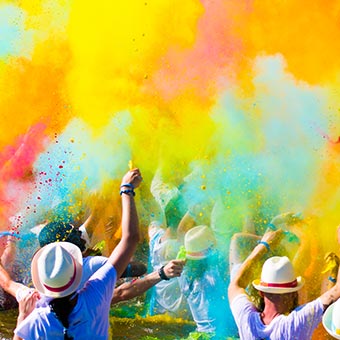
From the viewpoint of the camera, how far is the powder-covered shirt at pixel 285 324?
3191 mm

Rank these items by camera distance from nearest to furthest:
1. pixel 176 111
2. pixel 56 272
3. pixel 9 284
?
1. pixel 56 272
2. pixel 9 284
3. pixel 176 111

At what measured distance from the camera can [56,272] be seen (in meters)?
3.03

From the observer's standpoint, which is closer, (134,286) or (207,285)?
(134,286)

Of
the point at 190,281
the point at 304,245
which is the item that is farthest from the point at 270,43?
the point at 190,281

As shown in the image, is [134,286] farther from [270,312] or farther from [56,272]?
[56,272]

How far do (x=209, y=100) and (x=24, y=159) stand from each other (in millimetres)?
1935

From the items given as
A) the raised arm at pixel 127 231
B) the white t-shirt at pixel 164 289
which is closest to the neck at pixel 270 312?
the raised arm at pixel 127 231

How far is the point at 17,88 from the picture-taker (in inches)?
261

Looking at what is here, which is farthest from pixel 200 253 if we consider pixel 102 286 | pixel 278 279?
pixel 102 286

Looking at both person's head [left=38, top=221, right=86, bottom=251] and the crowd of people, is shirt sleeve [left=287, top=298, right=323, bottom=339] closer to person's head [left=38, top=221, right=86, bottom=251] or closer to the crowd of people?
the crowd of people

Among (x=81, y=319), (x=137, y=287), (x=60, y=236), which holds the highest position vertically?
(x=60, y=236)

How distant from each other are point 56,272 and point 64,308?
15 centimetres

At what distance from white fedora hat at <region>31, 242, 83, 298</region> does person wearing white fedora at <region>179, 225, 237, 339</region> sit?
239cm

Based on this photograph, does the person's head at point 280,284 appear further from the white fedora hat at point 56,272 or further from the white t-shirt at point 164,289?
the white t-shirt at point 164,289
